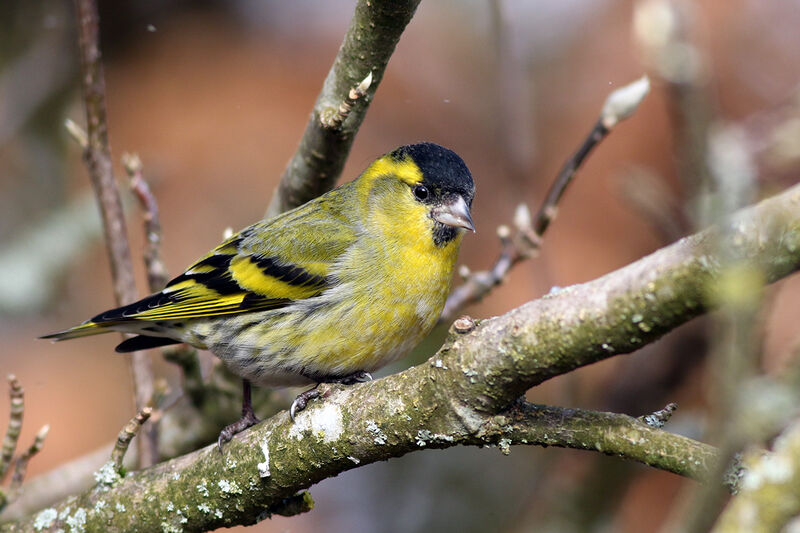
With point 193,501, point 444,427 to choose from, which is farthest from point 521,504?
point 444,427

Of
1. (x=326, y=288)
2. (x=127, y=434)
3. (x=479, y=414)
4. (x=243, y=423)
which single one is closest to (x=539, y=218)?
(x=326, y=288)

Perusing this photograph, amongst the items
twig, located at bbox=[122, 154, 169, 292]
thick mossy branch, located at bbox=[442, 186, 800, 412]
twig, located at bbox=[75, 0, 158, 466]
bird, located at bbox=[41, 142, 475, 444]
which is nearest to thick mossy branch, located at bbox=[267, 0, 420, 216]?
bird, located at bbox=[41, 142, 475, 444]

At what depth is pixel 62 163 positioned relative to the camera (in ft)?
22.2

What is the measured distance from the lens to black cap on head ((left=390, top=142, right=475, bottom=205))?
371 cm

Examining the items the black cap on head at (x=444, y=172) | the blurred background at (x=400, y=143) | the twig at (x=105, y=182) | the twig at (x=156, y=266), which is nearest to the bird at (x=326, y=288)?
the black cap on head at (x=444, y=172)

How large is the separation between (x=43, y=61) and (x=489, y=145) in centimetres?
363

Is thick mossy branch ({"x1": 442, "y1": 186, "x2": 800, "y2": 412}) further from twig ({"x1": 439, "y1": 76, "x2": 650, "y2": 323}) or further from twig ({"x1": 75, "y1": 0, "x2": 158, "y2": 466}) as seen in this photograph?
twig ({"x1": 75, "y1": 0, "x2": 158, "y2": 466})

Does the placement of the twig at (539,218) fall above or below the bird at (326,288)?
above

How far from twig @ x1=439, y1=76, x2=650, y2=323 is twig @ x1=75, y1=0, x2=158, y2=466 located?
1536 mm

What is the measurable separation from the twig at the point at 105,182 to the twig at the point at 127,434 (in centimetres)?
81

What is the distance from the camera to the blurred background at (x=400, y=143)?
5.50 meters

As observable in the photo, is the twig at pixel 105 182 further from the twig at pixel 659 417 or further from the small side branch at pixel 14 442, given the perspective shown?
the twig at pixel 659 417

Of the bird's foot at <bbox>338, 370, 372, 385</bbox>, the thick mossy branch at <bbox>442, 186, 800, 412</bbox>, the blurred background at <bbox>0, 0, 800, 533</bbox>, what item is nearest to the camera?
the thick mossy branch at <bbox>442, 186, 800, 412</bbox>

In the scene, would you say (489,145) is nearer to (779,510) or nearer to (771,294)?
(771,294)
